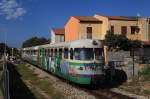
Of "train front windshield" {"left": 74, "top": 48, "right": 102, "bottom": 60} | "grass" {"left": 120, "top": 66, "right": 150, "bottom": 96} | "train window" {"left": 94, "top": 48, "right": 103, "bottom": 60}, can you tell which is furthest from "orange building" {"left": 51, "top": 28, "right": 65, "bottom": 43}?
"train front windshield" {"left": 74, "top": 48, "right": 102, "bottom": 60}

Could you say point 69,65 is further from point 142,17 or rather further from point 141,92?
point 142,17

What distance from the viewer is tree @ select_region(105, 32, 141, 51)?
52.2 m

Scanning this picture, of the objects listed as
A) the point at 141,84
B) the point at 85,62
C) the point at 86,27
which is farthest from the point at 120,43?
the point at 85,62

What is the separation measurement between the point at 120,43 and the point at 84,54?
31.6 meters

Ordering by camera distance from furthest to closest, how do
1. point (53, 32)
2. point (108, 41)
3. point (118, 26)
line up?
point (53, 32)
point (118, 26)
point (108, 41)

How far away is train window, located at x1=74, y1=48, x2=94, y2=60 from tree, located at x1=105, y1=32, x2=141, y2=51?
29.5 metres

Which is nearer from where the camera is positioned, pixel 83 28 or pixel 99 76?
pixel 99 76

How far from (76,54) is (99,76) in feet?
5.70

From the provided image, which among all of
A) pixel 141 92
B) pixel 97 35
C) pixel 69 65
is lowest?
pixel 141 92

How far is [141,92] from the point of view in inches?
864

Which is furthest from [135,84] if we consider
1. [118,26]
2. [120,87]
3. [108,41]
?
[118,26]

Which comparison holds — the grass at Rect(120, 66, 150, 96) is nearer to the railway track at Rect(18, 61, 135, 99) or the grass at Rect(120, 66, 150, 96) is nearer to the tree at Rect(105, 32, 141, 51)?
the railway track at Rect(18, 61, 135, 99)

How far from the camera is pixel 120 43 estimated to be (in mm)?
53375

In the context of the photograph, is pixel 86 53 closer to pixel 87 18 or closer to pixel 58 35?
pixel 87 18
